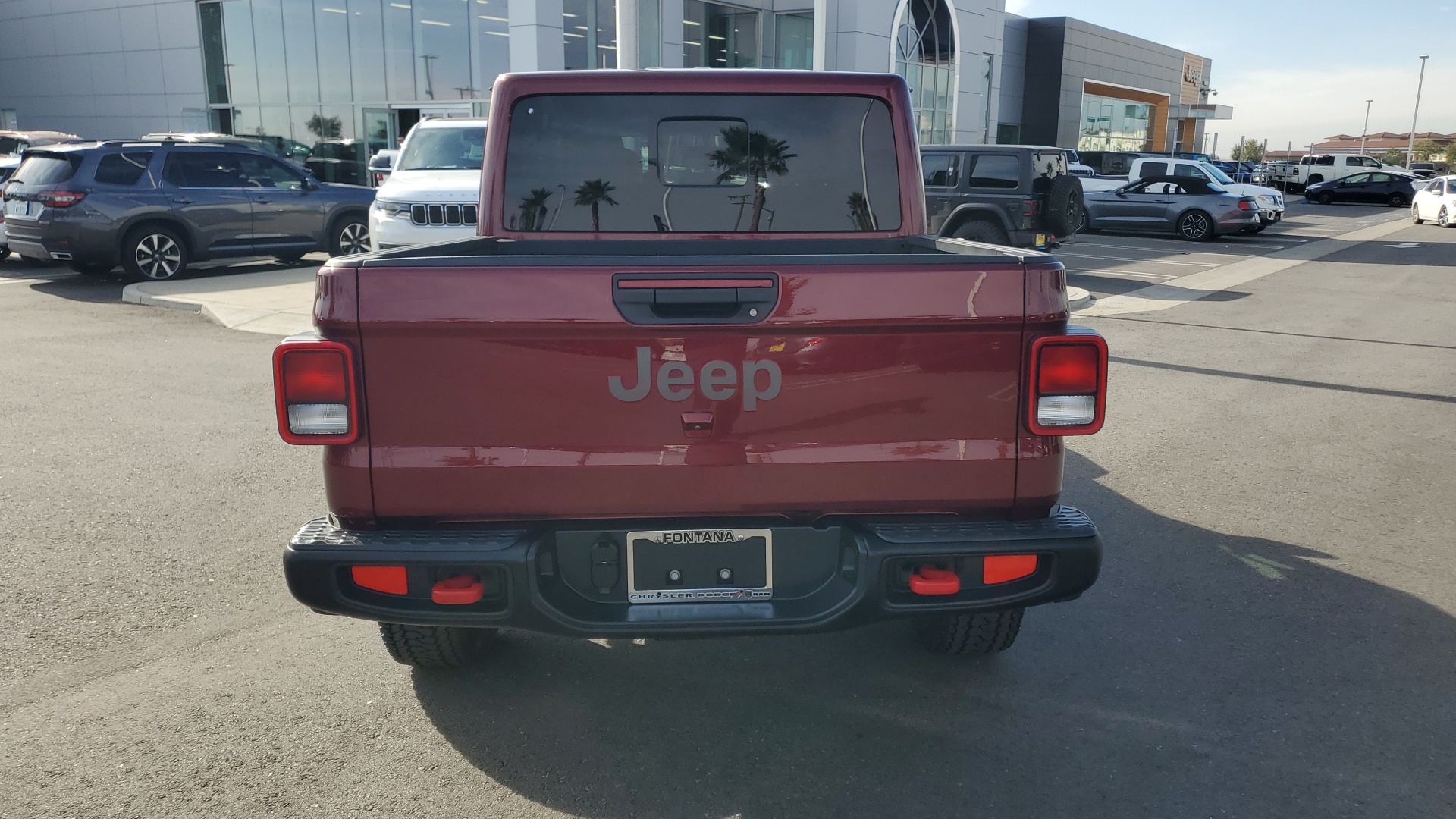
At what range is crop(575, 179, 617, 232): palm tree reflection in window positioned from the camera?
3889 mm

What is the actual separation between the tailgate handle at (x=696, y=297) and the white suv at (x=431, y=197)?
9555 mm

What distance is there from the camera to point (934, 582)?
284cm

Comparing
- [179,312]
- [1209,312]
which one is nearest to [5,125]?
[179,312]

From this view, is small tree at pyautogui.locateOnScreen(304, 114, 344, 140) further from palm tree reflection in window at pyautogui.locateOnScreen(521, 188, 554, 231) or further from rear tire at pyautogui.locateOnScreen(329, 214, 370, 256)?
palm tree reflection in window at pyautogui.locateOnScreen(521, 188, 554, 231)

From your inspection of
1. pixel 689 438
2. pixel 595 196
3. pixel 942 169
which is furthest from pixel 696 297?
pixel 942 169

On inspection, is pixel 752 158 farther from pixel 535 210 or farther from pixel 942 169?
pixel 942 169

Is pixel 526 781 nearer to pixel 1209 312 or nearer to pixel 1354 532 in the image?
pixel 1354 532

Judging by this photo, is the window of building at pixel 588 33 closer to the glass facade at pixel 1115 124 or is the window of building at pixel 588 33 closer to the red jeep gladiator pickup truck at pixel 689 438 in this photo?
the red jeep gladiator pickup truck at pixel 689 438

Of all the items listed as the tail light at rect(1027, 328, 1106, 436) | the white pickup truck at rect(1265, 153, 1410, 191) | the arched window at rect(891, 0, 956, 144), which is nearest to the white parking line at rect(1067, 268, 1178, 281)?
the arched window at rect(891, 0, 956, 144)

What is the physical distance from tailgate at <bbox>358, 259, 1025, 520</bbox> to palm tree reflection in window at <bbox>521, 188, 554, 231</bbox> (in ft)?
4.31

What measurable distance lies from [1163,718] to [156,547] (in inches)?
168

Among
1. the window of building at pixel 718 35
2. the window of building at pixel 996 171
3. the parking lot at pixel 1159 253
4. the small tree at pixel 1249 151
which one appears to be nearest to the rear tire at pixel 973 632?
the parking lot at pixel 1159 253

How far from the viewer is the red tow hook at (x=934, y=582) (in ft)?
9.30

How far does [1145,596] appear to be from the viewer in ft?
14.3
